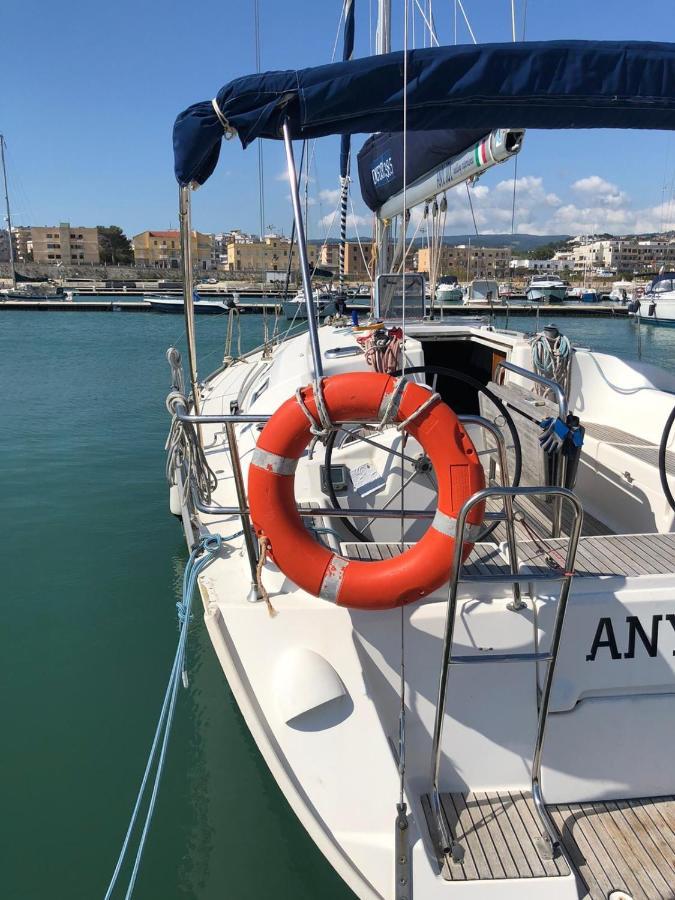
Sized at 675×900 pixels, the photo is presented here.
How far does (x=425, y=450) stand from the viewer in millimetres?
2506

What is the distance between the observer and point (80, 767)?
3.81m

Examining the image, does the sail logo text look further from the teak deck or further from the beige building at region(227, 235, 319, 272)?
the beige building at region(227, 235, 319, 272)

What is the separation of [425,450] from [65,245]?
11295cm

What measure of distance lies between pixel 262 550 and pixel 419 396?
889 mm

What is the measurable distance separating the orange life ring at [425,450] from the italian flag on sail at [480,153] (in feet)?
10.1

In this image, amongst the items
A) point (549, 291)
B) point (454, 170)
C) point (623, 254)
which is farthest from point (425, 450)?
point (623, 254)

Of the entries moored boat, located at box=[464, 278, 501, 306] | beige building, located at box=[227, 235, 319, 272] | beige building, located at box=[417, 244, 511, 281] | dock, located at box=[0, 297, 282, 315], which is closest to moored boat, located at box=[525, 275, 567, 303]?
beige building, located at box=[417, 244, 511, 281]

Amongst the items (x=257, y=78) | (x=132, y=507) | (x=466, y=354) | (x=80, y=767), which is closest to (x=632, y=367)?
(x=466, y=354)

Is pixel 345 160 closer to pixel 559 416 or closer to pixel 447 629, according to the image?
pixel 559 416

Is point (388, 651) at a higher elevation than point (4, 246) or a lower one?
lower

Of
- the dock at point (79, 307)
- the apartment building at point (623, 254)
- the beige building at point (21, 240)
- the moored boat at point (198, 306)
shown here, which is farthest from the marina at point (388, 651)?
the beige building at point (21, 240)

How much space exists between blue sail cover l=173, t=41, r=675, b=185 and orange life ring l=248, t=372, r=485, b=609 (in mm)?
1334

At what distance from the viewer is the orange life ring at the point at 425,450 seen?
8.14ft

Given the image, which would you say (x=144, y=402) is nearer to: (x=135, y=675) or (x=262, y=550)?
(x=135, y=675)
